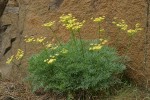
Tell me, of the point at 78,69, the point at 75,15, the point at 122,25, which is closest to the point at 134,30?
the point at 122,25

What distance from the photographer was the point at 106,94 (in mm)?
3701

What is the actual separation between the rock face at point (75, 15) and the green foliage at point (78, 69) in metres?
0.25

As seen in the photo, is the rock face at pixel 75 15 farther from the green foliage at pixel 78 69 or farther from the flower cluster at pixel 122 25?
the green foliage at pixel 78 69

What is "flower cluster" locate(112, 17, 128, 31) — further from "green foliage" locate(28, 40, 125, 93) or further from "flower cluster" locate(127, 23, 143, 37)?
"green foliage" locate(28, 40, 125, 93)

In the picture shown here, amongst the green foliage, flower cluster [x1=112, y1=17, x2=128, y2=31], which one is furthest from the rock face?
the green foliage

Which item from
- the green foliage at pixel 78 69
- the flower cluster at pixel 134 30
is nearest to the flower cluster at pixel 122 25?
the flower cluster at pixel 134 30

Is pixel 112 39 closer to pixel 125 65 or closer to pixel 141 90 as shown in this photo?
pixel 125 65

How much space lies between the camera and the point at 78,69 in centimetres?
363

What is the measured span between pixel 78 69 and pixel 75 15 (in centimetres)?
95

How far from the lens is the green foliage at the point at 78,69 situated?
360 cm

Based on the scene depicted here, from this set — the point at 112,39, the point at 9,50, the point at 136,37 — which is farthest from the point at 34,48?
the point at 136,37

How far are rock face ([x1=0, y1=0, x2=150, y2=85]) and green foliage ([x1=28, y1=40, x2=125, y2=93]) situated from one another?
25 cm

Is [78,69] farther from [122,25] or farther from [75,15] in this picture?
[75,15]

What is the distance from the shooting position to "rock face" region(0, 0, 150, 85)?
3.91 m
